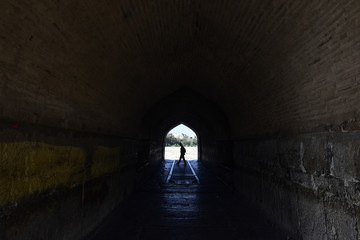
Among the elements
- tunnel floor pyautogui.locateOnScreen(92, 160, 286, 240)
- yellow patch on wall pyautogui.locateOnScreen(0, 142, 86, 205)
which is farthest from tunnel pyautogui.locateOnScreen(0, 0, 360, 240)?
tunnel floor pyautogui.locateOnScreen(92, 160, 286, 240)

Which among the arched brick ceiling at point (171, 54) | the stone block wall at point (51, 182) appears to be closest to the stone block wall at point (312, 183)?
the arched brick ceiling at point (171, 54)

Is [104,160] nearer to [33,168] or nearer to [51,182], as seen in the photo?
[51,182]

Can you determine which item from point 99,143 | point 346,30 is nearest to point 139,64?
point 99,143

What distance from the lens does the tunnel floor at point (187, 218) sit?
4.15 metres

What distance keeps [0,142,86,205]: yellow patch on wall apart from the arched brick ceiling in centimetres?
37

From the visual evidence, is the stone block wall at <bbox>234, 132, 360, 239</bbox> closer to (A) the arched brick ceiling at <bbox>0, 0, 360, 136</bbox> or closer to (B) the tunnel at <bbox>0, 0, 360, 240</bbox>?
(B) the tunnel at <bbox>0, 0, 360, 240</bbox>

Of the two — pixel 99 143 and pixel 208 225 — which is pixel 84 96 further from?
pixel 208 225

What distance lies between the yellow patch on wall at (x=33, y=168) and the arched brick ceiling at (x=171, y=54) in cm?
37

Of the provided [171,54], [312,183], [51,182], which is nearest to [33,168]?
[51,182]

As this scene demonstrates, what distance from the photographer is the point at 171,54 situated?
586 centimetres

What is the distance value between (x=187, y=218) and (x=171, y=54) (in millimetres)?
4284

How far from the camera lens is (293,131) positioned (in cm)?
400

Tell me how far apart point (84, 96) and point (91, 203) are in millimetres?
2119

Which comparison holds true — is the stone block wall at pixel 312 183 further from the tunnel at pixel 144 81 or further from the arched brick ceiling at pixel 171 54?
the arched brick ceiling at pixel 171 54
